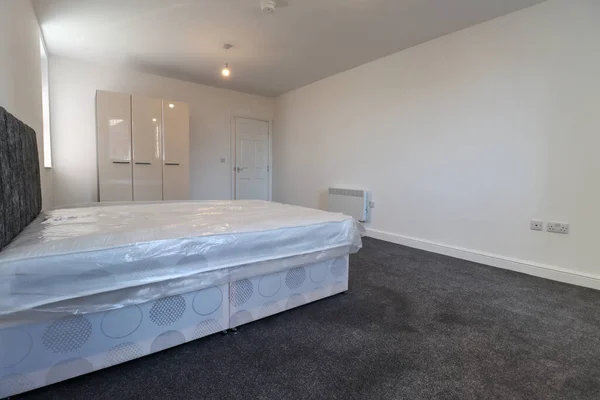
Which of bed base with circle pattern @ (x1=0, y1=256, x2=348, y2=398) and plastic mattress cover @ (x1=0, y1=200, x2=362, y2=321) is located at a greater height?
plastic mattress cover @ (x1=0, y1=200, x2=362, y2=321)

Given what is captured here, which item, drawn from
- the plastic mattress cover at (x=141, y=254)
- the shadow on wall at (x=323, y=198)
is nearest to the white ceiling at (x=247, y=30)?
the shadow on wall at (x=323, y=198)

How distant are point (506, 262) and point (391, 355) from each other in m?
2.11

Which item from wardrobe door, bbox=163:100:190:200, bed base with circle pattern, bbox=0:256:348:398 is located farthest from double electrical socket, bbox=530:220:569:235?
wardrobe door, bbox=163:100:190:200

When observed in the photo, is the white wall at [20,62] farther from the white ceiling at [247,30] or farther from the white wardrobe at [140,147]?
the white wardrobe at [140,147]

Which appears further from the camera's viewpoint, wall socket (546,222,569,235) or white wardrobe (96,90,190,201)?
white wardrobe (96,90,190,201)

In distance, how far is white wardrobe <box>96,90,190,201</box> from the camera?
3.85m

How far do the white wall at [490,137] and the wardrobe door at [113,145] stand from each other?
3.13 metres

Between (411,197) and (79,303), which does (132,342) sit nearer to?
(79,303)

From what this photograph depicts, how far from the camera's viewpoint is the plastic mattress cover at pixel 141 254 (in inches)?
41.7

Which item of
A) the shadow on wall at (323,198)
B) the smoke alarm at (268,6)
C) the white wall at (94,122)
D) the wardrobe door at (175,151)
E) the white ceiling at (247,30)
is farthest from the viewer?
the shadow on wall at (323,198)

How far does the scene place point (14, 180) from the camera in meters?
1.41

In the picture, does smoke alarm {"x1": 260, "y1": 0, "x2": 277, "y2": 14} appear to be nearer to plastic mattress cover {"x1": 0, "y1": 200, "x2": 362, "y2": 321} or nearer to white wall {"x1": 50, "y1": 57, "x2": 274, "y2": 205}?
plastic mattress cover {"x1": 0, "y1": 200, "x2": 362, "y2": 321}

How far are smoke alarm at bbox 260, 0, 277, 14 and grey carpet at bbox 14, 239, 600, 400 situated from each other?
255 cm

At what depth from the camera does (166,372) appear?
125 centimetres
